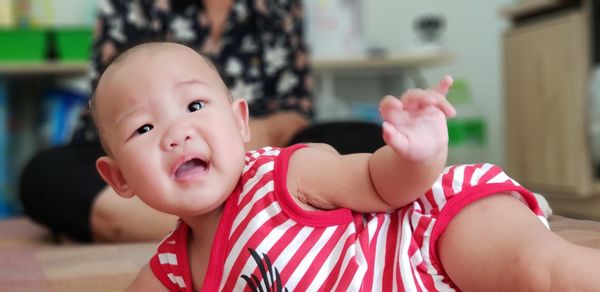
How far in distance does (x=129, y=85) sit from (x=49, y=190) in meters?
0.72

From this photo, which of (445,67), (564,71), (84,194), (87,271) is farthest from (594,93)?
(87,271)

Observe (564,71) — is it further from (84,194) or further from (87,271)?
(87,271)

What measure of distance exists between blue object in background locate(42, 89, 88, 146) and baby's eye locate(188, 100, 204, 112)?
190 centimetres

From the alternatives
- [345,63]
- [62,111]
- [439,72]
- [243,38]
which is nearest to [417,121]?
[243,38]

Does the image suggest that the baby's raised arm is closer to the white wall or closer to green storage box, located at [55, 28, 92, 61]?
green storage box, located at [55, 28, 92, 61]

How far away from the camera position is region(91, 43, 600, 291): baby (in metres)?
0.59

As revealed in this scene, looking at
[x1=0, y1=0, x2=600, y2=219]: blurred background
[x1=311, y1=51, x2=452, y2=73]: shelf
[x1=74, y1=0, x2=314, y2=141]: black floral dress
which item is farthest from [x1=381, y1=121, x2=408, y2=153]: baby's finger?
[x1=311, y1=51, x2=452, y2=73]: shelf

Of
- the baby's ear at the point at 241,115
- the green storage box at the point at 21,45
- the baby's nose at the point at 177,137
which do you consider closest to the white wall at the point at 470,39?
the green storage box at the point at 21,45

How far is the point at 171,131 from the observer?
0.60m

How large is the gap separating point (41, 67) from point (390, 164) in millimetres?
1938

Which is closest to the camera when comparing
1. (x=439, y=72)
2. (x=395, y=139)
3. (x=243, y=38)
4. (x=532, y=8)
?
(x=395, y=139)

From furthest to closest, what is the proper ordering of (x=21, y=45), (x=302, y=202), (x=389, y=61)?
(x=389, y=61)
(x=21, y=45)
(x=302, y=202)

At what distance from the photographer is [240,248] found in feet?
2.05

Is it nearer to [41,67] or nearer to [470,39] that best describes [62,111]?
[41,67]
